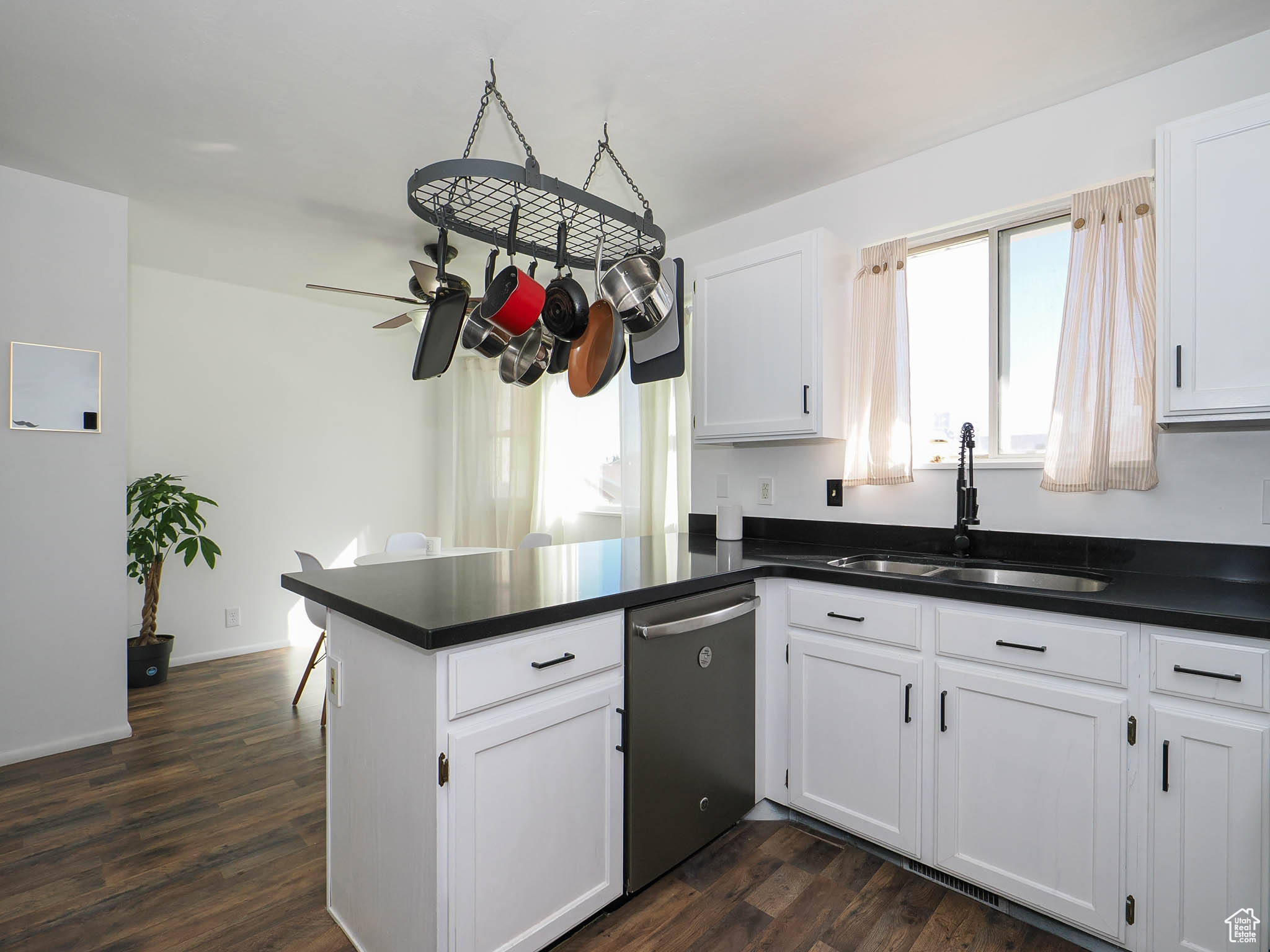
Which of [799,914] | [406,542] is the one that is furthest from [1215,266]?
[406,542]

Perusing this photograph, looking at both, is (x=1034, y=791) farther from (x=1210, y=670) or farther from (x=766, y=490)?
(x=766, y=490)

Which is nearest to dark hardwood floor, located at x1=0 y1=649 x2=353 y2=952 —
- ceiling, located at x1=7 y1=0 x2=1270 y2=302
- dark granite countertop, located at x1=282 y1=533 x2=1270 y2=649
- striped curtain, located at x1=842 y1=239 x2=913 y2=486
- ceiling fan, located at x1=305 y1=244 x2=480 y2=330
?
dark granite countertop, located at x1=282 y1=533 x2=1270 y2=649

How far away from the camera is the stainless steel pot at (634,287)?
1.80 m

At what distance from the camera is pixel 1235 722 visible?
135cm

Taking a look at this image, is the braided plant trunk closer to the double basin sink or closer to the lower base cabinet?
the lower base cabinet

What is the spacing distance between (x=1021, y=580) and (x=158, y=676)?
14.5 ft

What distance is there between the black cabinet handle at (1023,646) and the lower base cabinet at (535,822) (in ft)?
Answer: 3.33

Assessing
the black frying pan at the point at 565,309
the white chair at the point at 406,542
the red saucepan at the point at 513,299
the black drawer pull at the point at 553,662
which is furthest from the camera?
the white chair at the point at 406,542

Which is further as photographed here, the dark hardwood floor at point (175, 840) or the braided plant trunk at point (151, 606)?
the braided plant trunk at point (151, 606)

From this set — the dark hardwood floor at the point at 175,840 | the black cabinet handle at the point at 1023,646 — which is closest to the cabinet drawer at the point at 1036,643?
the black cabinet handle at the point at 1023,646

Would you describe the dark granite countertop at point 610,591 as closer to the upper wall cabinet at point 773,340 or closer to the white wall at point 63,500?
the upper wall cabinet at point 773,340

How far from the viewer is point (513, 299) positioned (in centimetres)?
167

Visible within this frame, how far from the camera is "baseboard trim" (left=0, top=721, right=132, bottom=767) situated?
2.67m

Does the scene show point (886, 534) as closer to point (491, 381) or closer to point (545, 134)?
point (545, 134)
